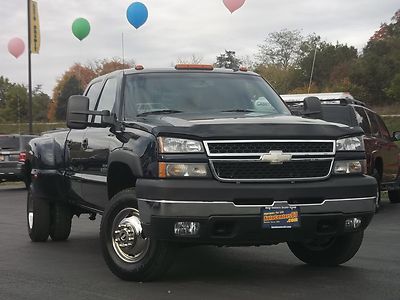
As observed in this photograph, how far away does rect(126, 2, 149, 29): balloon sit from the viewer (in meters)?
17.9

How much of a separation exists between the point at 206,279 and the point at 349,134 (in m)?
1.80

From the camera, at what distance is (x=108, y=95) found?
276 inches

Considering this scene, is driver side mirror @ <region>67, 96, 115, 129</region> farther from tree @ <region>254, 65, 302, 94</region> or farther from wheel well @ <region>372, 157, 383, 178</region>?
tree @ <region>254, 65, 302, 94</region>

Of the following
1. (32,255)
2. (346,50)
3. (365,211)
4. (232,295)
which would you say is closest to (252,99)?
(365,211)

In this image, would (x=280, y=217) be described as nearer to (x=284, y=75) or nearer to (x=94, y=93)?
(x=94, y=93)

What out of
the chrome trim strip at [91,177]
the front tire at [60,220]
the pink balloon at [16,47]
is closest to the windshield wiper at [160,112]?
the chrome trim strip at [91,177]

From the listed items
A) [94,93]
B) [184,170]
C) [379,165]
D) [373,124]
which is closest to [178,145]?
[184,170]

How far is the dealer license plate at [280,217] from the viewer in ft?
16.6

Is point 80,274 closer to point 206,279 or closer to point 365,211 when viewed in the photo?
point 206,279

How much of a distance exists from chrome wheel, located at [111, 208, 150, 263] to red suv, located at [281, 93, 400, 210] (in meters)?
5.17

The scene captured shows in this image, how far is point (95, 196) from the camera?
677 cm

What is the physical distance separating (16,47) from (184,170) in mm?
31714

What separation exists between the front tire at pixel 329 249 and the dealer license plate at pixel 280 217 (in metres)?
1.00

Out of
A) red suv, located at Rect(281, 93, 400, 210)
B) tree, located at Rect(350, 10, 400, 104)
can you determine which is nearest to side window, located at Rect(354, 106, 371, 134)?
red suv, located at Rect(281, 93, 400, 210)
